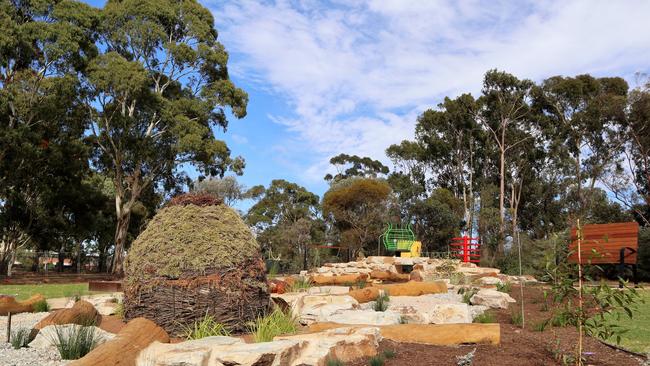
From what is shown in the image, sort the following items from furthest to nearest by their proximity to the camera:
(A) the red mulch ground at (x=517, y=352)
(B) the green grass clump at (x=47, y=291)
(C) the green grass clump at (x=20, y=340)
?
1. (B) the green grass clump at (x=47, y=291)
2. (C) the green grass clump at (x=20, y=340)
3. (A) the red mulch ground at (x=517, y=352)

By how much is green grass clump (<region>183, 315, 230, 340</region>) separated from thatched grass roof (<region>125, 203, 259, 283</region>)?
0.61 m

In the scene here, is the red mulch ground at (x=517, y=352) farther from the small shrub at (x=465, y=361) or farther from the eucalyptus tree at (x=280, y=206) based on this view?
the eucalyptus tree at (x=280, y=206)

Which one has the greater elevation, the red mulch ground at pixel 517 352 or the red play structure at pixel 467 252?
the red play structure at pixel 467 252

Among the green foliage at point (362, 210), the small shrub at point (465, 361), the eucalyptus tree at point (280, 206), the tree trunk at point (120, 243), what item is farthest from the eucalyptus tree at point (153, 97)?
the small shrub at point (465, 361)

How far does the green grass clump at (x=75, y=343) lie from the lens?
5430 mm

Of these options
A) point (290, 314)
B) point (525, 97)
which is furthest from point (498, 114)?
point (290, 314)

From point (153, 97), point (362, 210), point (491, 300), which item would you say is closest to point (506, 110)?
point (362, 210)

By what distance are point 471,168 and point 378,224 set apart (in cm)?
1132

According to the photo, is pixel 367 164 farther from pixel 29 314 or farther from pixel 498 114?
pixel 29 314

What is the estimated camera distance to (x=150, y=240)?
7.44m

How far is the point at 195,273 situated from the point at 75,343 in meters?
1.66

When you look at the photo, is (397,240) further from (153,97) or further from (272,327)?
(272,327)

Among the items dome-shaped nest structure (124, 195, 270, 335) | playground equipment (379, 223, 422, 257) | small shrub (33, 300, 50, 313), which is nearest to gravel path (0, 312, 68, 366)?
dome-shaped nest structure (124, 195, 270, 335)

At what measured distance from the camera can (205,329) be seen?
627 centimetres
